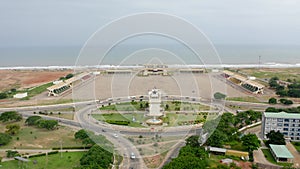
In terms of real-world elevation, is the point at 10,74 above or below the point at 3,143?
above

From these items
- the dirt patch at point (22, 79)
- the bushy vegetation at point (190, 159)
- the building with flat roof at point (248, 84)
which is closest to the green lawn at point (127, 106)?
Answer: the bushy vegetation at point (190, 159)

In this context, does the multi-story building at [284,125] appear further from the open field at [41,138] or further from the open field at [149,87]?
the open field at [41,138]

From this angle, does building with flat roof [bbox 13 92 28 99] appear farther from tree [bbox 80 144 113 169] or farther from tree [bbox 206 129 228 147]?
tree [bbox 206 129 228 147]

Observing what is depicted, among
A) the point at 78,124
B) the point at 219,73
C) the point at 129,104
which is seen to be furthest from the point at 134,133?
the point at 219,73

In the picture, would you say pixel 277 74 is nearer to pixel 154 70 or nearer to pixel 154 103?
pixel 154 70

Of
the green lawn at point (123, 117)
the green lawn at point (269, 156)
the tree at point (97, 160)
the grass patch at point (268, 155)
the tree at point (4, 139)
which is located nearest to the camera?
the tree at point (97, 160)

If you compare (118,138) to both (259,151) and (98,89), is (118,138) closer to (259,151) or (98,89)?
(259,151)

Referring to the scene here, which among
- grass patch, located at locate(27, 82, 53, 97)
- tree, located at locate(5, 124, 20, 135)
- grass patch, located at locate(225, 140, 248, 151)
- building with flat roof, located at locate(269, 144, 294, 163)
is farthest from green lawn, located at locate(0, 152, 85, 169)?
grass patch, located at locate(27, 82, 53, 97)
